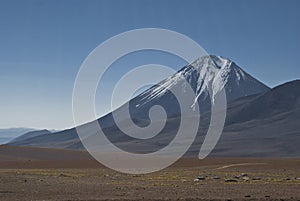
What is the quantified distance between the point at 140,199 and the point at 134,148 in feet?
540

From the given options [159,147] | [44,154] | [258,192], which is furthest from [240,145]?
[258,192]

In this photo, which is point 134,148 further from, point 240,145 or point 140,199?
point 140,199

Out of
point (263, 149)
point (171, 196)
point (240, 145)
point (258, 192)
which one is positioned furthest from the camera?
point (240, 145)

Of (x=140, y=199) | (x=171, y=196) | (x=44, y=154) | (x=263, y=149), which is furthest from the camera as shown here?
(x=263, y=149)

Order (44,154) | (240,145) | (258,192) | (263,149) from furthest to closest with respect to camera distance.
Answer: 1. (240,145)
2. (263,149)
3. (44,154)
4. (258,192)

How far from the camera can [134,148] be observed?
191 m

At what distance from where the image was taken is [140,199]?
1043 inches

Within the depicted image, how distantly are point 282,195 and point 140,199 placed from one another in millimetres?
8029

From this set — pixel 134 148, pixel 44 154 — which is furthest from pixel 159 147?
pixel 44 154

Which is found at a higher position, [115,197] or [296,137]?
[296,137]

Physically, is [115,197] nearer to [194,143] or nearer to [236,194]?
[236,194]

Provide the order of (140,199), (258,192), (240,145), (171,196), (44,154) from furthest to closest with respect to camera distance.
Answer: (240,145)
(44,154)
(258,192)
(171,196)
(140,199)

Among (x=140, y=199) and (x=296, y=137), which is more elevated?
(x=296, y=137)

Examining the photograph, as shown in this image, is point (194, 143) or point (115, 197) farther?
point (194, 143)
